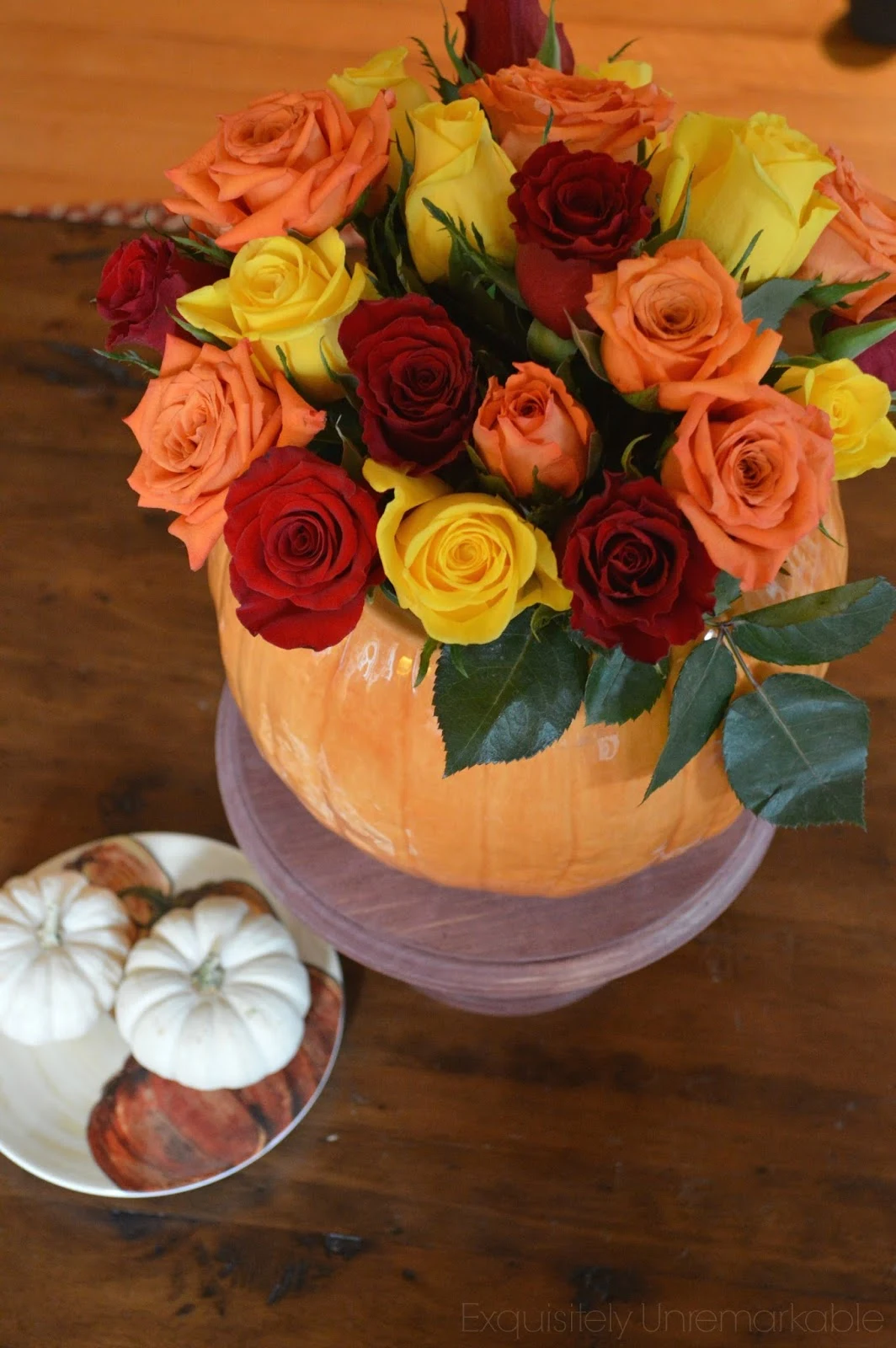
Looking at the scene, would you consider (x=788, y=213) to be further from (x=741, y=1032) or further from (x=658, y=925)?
(x=741, y=1032)

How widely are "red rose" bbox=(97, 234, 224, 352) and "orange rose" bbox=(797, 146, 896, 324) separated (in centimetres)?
23

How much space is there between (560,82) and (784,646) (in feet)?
0.73

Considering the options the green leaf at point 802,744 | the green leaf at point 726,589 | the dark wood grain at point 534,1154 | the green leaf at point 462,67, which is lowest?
the dark wood grain at point 534,1154

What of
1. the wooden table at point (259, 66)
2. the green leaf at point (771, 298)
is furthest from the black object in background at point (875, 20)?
the green leaf at point (771, 298)

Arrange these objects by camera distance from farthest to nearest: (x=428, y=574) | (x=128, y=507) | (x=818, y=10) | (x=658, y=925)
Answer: (x=818, y=10) < (x=128, y=507) < (x=658, y=925) < (x=428, y=574)

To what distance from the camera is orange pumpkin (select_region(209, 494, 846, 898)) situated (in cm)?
46

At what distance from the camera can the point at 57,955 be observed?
64 cm

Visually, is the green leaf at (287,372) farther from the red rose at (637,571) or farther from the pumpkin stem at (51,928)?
the pumpkin stem at (51,928)

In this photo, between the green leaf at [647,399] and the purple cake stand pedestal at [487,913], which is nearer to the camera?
the green leaf at [647,399]

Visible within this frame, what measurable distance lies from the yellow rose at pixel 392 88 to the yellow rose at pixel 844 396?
0.18m

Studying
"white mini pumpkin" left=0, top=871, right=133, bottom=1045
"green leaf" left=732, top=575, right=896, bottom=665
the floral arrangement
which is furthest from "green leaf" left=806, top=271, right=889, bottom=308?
"white mini pumpkin" left=0, top=871, right=133, bottom=1045

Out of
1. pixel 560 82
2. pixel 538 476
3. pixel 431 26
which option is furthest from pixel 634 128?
pixel 431 26

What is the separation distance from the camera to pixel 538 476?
374 millimetres

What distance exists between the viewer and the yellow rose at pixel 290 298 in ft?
1.26
